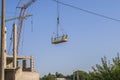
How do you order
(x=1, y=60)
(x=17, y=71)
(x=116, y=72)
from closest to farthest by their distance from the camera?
(x=1, y=60) → (x=17, y=71) → (x=116, y=72)

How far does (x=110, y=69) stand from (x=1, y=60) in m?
25.3

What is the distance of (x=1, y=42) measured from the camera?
60.9ft

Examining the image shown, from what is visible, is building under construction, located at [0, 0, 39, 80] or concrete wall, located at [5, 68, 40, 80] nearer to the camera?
building under construction, located at [0, 0, 39, 80]

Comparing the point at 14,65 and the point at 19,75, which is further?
the point at 14,65

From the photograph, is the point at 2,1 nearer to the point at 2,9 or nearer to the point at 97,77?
the point at 2,9

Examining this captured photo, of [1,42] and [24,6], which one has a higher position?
[24,6]

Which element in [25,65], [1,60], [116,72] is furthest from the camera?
[25,65]

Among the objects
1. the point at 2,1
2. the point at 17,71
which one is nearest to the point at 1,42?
the point at 2,1

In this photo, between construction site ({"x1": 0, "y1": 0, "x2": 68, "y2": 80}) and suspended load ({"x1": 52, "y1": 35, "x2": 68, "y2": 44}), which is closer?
construction site ({"x1": 0, "y1": 0, "x2": 68, "y2": 80})

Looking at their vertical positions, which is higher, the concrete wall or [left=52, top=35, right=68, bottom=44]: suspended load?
[left=52, top=35, right=68, bottom=44]: suspended load

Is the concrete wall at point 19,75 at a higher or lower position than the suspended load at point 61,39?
lower

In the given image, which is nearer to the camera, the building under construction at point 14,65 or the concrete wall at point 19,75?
the building under construction at point 14,65

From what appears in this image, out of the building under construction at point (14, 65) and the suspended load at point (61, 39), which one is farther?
the suspended load at point (61, 39)

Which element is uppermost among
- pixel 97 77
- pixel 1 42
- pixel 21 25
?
pixel 21 25
